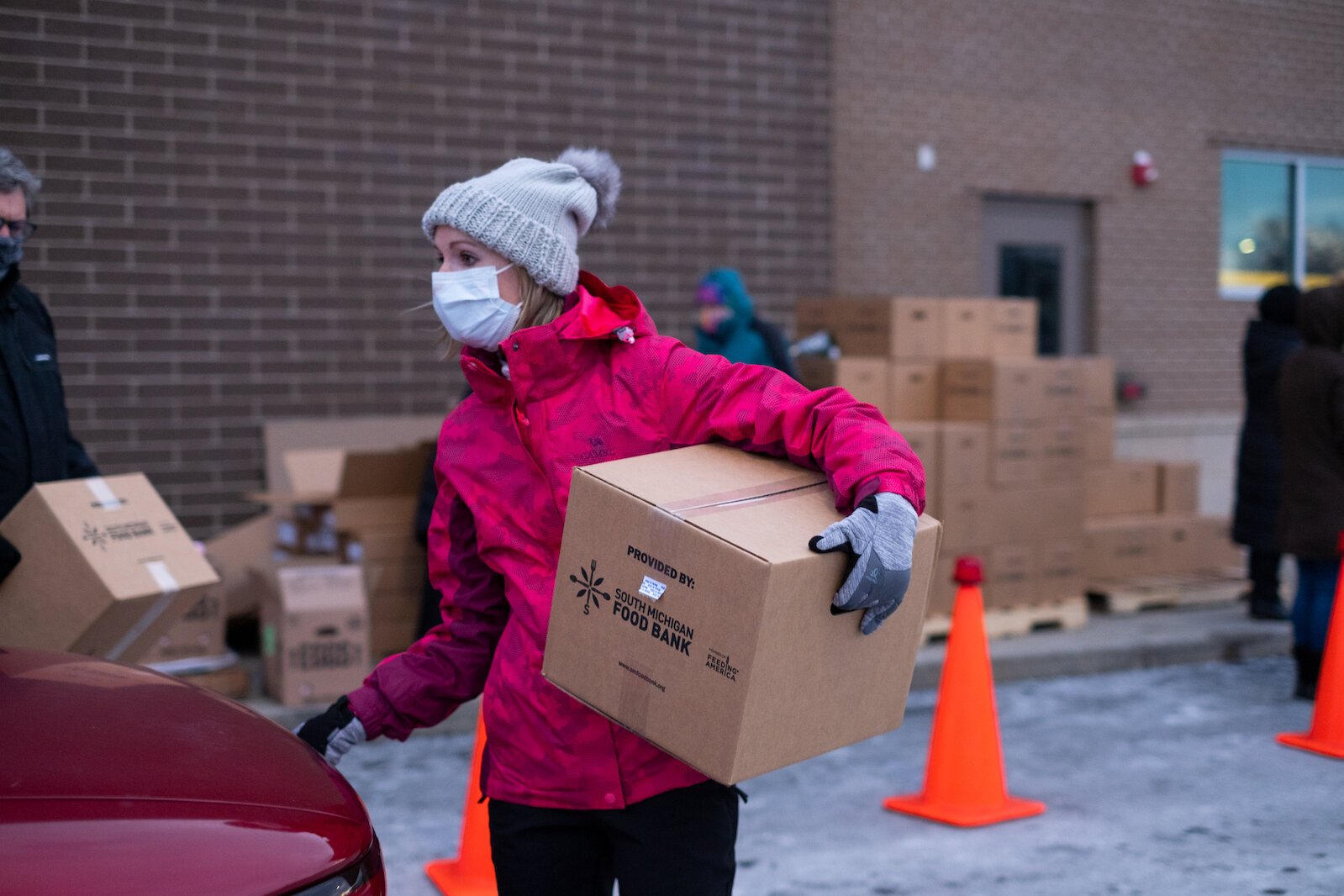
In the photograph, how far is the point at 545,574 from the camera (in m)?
2.41

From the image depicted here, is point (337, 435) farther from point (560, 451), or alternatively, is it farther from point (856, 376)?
point (560, 451)

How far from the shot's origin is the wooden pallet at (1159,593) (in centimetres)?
898

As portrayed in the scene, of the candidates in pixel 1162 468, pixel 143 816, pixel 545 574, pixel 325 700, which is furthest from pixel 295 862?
pixel 1162 468

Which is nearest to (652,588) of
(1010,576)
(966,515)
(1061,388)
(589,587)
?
(589,587)

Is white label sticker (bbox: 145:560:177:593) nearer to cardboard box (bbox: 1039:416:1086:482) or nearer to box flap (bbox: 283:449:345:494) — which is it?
box flap (bbox: 283:449:345:494)

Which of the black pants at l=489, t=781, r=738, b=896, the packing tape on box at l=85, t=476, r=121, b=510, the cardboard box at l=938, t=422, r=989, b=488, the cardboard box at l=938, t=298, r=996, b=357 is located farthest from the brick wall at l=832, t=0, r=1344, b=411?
the black pants at l=489, t=781, r=738, b=896

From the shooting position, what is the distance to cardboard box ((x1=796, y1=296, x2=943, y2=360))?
27.0 feet

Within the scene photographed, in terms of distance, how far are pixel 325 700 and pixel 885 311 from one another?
384 cm

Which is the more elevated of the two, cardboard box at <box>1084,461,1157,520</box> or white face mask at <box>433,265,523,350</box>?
white face mask at <box>433,265,523,350</box>

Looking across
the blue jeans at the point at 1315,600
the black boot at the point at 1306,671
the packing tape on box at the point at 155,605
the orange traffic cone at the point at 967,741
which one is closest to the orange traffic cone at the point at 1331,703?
the blue jeans at the point at 1315,600

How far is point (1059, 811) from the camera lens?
531 cm

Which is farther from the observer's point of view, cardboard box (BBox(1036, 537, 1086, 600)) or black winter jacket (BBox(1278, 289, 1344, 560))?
cardboard box (BBox(1036, 537, 1086, 600))

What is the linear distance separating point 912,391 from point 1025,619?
149 cm

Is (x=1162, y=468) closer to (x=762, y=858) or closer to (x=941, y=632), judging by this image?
(x=941, y=632)
